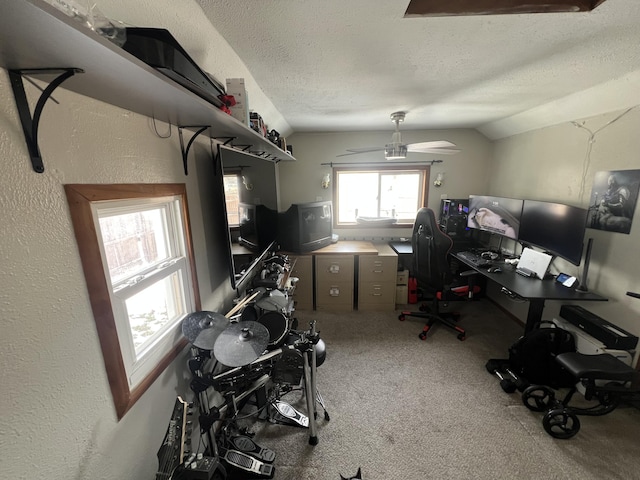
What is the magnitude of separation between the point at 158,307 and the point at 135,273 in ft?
1.12

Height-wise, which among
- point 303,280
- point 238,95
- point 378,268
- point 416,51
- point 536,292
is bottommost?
point 303,280

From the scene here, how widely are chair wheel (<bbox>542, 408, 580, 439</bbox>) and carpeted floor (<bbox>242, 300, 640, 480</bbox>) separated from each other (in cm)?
4

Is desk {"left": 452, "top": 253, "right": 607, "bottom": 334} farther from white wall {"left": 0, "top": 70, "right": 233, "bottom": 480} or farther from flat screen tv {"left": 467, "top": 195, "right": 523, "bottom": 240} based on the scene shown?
white wall {"left": 0, "top": 70, "right": 233, "bottom": 480}

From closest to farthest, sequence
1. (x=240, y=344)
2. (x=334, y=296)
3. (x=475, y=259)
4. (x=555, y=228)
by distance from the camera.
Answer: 1. (x=240, y=344)
2. (x=555, y=228)
3. (x=475, y=259)
4. (x=334, y=296)

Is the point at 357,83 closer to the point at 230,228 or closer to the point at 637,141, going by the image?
the point at 230,228

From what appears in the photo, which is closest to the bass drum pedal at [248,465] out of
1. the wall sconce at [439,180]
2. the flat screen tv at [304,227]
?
the flat screen tv at [304,227]

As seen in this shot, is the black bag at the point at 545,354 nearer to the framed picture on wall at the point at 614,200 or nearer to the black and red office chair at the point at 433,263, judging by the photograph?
the black and red office chair at the point at 433,263

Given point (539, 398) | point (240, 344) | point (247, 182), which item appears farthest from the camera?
point (247, 182)

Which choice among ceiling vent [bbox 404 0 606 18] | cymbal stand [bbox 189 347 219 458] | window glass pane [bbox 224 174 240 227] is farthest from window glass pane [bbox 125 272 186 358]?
ceiling vent [bbox 404 0 606 18]

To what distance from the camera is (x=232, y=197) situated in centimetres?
170

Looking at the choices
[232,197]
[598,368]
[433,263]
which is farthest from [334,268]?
[598,368]

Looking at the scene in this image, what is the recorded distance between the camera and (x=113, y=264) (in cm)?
103

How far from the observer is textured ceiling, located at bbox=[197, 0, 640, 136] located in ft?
3.59

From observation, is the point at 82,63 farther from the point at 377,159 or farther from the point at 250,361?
the point at 377,159
